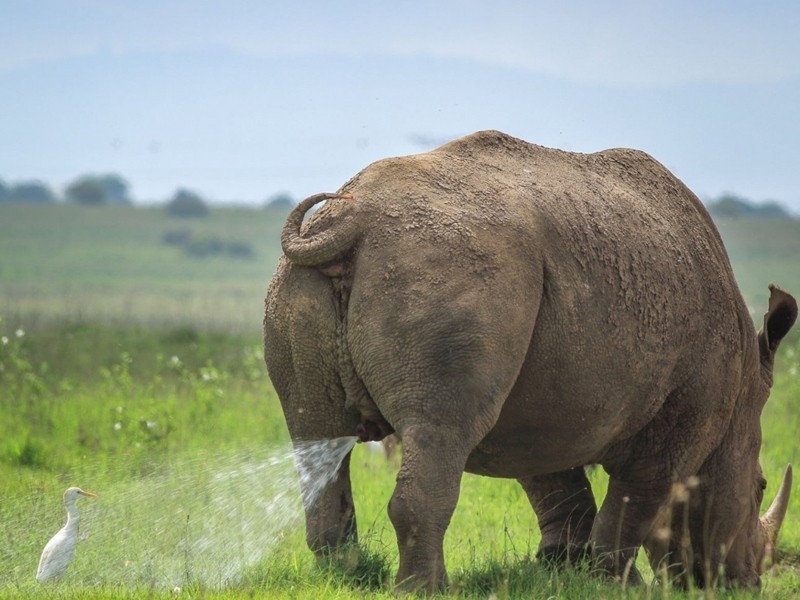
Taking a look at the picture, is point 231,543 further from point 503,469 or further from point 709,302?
point 709,302

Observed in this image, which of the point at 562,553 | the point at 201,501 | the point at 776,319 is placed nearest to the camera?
the point at 562,553

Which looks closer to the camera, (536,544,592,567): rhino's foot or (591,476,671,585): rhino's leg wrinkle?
(591,476,671,585): rhino's leg wrinkle

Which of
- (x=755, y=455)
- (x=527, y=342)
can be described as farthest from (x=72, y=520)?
(x=755, y=455)

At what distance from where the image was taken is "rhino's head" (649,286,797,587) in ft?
25.6

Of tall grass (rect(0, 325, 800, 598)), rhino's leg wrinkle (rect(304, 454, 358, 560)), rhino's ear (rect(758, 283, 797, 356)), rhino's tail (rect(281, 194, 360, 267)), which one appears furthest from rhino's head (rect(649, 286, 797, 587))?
rhino's tail (rect(281, 194, 360, 267))

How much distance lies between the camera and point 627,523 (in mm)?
7621

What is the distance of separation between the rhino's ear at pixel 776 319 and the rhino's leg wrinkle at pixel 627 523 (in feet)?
3.75

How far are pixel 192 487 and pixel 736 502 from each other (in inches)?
129

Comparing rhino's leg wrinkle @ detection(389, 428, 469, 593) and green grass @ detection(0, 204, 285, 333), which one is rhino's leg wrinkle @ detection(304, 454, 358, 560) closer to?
rhino's leg wrinkle @ detection(389, 428, 469, 593)

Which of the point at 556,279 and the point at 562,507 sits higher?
the point at 556,279

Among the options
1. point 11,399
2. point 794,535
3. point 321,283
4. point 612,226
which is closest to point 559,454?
point 612,226

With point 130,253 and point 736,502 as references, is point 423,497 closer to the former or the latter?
point 736,502

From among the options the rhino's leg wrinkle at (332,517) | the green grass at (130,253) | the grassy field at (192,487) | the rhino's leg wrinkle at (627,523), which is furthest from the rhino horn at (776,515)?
the green grass at (130,253)

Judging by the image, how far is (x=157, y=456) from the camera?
34.8 feet
